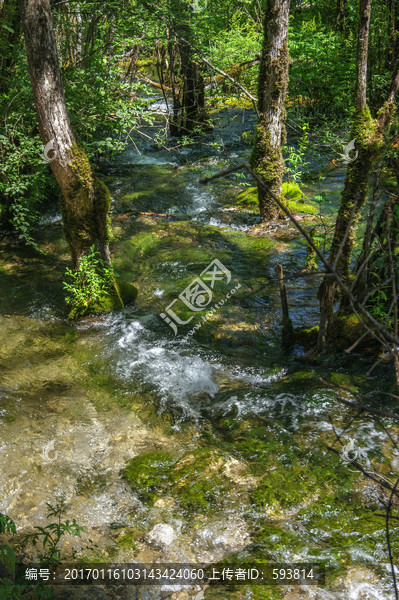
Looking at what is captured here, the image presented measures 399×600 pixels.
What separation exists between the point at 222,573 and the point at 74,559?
983 millimetres

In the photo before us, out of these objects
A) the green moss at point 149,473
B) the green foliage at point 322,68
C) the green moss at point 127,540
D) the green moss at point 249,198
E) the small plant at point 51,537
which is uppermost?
the green foliage at point 322,68

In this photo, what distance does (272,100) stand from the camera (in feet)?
26.5

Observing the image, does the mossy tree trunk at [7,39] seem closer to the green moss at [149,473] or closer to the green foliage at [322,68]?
the green moss at [149,473]

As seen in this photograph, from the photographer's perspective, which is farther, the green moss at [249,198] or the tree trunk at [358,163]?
the green moss at [249,198]

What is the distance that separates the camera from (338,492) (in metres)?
3.51

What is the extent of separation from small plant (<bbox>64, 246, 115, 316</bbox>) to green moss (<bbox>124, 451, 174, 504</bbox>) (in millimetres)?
2781

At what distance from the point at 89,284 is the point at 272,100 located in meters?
4.76

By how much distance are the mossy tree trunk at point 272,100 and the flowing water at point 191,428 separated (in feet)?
4.56

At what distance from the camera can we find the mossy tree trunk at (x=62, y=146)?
16.2ft

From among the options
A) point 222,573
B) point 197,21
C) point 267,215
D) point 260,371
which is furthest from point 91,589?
point 197,21

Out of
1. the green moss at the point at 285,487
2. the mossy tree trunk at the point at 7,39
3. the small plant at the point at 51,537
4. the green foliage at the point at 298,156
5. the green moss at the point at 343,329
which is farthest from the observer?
the green foliage at the point at 298,156

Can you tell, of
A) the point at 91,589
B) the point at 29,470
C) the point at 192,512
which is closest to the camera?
the point at 91,589

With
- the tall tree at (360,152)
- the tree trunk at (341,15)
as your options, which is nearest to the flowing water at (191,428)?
the tall tree at (360,152)

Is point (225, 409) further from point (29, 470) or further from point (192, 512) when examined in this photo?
point (29, 470)
